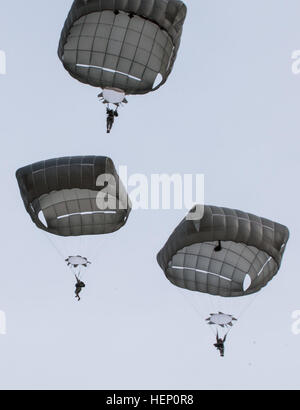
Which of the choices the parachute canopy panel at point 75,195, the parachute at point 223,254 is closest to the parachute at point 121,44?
the parachute canopy panel at point 75,195

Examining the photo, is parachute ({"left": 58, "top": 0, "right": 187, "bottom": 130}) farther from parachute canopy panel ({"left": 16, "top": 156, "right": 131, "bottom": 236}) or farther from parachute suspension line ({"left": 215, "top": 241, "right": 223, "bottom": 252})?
parachute suspension line ({"left": 215, "top": 241, "right": 223, "bottom": 252})

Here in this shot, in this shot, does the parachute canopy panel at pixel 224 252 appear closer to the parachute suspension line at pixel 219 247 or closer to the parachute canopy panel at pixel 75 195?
the parachute suspension line at pixel 219 247

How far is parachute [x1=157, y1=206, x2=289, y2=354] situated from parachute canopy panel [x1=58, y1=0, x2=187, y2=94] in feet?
19.8

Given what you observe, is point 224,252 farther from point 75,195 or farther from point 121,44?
point 121,44

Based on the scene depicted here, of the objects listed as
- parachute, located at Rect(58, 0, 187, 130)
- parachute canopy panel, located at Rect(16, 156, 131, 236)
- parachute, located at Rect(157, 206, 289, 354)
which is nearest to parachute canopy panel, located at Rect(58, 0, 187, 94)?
parachute, located at Rect(58, 0, 187, 130)

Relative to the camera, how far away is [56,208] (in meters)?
35.6

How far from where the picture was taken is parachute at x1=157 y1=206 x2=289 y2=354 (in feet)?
107

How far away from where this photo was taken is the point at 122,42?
35.2 meters

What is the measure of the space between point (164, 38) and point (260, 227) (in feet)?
26.1

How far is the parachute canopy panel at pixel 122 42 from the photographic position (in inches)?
1347

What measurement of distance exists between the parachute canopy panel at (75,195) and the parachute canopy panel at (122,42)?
3.62m

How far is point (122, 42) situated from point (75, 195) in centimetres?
586

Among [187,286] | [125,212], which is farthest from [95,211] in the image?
[187,286]

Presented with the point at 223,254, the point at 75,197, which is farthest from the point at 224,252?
the point at 75,197
